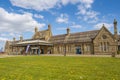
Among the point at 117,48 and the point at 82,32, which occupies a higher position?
the point at 82,32

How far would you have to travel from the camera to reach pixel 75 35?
68.7 m

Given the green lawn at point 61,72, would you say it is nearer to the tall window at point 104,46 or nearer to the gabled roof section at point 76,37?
the tall window at point 104,46

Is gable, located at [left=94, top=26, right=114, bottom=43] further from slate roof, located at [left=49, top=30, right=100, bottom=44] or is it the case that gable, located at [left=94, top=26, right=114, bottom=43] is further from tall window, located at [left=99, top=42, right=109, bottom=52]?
slate roof, located at [left=49, top=30, right=100, bottom=44]

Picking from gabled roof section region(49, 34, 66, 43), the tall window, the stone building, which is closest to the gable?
the stone building

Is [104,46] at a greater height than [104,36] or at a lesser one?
lesser

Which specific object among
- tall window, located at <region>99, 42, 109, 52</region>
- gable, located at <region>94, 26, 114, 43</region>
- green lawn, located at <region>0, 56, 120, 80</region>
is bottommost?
green lawn, located at <region>0, 56, 120, 80</region>

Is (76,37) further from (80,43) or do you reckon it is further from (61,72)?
(61,72)

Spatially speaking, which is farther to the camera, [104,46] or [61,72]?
[104,46]

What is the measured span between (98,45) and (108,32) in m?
5.08

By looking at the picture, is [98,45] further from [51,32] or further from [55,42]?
[51,32]

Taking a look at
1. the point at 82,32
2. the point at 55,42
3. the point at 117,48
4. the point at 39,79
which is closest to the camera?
the point at 39,79

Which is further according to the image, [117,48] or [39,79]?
[117,48]

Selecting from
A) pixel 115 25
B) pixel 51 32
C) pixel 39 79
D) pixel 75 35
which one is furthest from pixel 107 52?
pixel 39 79

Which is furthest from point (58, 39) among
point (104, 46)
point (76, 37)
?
point (104, 46)
